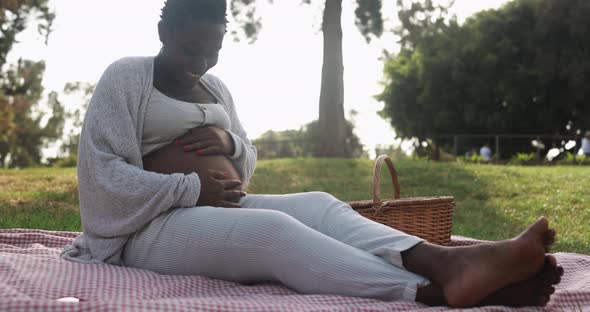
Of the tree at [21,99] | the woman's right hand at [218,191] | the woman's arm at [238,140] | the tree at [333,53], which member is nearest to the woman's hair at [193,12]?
the woman's arm at [238,140]

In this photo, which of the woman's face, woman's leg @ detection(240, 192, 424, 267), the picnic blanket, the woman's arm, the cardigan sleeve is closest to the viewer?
the picnic blanket

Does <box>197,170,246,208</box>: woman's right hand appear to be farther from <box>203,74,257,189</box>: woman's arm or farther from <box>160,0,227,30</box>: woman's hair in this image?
<box>160,0,227,30</box>: woman's hair

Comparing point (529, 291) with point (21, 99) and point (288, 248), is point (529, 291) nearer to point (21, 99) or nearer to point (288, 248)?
point (288, 248)

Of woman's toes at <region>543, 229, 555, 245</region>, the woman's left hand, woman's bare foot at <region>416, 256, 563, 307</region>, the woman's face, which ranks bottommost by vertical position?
woman's bare foot at <region>416, 256, 563, 307</region>

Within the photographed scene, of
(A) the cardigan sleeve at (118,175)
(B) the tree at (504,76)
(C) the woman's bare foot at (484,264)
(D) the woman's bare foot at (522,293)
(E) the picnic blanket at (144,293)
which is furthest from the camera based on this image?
(B) the tree at (504,76)

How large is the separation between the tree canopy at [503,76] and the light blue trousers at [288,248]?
20476 mm

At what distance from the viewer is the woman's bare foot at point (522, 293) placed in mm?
2357

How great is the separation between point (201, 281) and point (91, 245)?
2.13ft

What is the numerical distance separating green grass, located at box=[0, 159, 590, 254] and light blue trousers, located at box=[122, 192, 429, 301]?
3.41 meters

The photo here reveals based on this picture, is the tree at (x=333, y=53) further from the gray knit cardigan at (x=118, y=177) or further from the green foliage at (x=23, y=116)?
the gray knit cardigan at (x=118, y=177)

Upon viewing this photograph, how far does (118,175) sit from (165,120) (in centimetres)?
37

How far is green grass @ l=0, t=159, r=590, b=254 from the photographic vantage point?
23.1 ft

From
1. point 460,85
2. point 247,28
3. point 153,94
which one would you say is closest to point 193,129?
point 153,94

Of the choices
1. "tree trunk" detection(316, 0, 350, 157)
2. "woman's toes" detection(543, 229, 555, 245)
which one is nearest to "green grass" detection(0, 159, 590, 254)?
"tree trunk" detection(316, 0, 350, 157)
